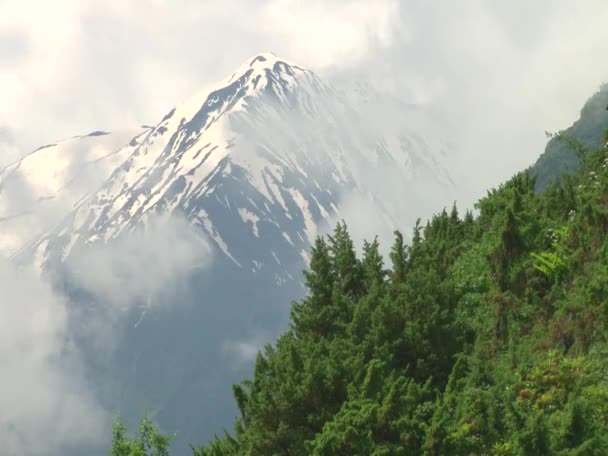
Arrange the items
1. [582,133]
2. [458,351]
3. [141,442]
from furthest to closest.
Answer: [582,133], [141,442], [458,351]

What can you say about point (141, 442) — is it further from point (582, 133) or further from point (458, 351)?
point (582, 133)

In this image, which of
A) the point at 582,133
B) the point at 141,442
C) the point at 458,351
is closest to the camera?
the point at 458,351

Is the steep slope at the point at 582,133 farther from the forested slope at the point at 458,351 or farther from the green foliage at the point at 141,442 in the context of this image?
the green foliage at the point at 141,442

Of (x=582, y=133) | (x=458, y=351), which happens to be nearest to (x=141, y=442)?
(x=458, y=351)

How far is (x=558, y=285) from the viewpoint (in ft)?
105

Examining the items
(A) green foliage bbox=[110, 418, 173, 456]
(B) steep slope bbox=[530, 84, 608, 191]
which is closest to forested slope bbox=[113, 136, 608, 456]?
(A) green foliage bbox=[110, 418, 173, 456]

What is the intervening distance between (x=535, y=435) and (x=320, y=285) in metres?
19.3

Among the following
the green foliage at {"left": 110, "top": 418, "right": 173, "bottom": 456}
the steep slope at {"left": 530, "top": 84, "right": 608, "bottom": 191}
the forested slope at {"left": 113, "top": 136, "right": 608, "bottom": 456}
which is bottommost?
the forested slope at {"left": 113, "top": 136, "right": 608, "bottom": 456}

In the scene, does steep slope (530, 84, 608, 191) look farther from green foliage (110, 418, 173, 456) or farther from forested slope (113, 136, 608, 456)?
green foliage (110, 418, 173, 456)

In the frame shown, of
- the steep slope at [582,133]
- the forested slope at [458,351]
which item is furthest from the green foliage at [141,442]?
the steep slope at [582,133]

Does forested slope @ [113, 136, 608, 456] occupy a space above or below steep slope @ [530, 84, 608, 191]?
below

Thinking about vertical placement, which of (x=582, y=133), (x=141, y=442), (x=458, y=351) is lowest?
(x=458, y=351)

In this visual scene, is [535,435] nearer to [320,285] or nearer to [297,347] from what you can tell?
[297,347]

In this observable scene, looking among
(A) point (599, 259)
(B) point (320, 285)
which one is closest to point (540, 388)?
(A) point (599, 259)
